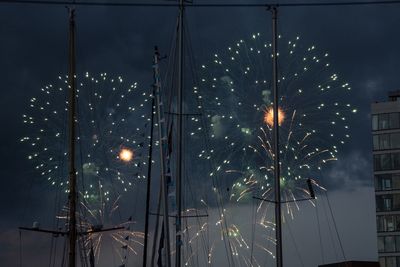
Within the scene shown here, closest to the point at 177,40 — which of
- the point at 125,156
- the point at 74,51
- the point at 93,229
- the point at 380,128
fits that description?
the point at 74,51

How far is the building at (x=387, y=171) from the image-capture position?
115812 mm

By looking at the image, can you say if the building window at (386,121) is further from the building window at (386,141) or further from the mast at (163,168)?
the mast at (163,168)

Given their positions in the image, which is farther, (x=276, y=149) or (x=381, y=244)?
(x=381, y=244)

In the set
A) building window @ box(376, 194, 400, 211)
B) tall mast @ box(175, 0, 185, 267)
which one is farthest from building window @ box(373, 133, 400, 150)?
tall mast @ box(175, 0, 185, 267)

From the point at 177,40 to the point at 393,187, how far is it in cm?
6918

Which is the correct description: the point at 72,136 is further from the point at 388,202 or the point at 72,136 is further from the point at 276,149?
the point at 388,202

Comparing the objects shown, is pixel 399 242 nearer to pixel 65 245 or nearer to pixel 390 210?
pixel 390 210

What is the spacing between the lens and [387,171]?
11662cm

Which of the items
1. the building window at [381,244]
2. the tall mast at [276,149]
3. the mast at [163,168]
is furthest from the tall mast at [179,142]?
the building window at [381,244]

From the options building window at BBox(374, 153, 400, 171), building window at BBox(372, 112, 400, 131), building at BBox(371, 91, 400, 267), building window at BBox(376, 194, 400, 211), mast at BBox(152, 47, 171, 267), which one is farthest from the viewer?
building window at BBox(372, 112, 400, 131)

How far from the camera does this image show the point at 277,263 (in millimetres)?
52312

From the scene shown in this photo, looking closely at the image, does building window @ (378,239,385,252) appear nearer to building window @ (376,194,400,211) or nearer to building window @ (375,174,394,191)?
building window @ (376,194,400,211)

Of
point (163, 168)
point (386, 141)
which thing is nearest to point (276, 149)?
point (163, 168)

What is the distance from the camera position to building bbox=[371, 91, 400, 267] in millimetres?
115812
